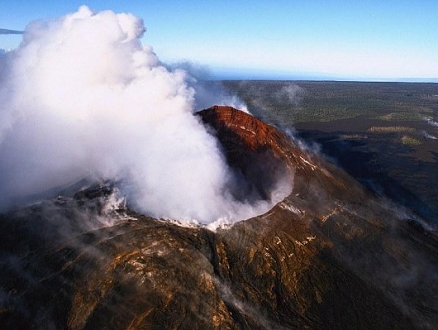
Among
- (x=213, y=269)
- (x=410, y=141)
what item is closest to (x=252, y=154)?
(x=213, y=269)

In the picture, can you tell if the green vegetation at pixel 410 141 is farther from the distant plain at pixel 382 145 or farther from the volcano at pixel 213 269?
the volcano at pixel 213 269

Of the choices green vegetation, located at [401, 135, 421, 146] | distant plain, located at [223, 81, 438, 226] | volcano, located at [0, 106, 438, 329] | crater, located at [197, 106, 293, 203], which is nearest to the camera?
volcano, located at [0, 106, 438, 329]

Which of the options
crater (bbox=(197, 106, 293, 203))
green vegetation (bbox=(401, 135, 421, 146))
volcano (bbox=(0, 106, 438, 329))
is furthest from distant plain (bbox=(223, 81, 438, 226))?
volcano (bbox=(0, 106, 438, 329))

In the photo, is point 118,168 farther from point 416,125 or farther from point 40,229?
point 416,125

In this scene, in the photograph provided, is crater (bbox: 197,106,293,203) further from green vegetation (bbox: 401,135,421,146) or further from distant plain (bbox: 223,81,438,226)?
green vegetation (bbox: 401,135,421,146)

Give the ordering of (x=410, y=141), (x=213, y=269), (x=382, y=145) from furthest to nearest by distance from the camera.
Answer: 1. (x=410, y=141)
2. (x=382, y=145)
3. (x=213, y=269)

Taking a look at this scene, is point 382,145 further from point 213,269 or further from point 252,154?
point 213,269

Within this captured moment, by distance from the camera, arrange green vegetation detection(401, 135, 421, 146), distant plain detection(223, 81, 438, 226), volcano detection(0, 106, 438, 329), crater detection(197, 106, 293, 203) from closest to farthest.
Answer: volcano detection(0, 106, 438, 329) → crater detection(197, 106, 293, 203) → distant plain detection(223, 81, 438, 226) → green vegetation detection(401, 135, 421, 146)

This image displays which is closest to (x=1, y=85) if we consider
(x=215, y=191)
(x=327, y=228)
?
(x=215, y=191)
